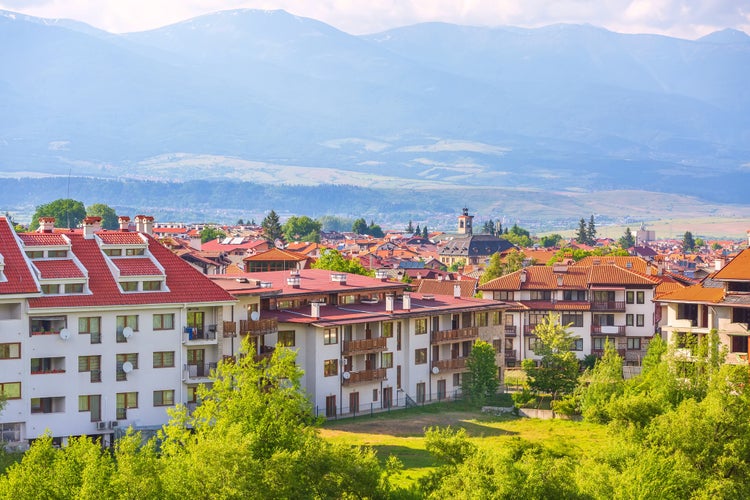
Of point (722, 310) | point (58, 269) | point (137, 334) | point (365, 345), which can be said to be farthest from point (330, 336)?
point (722, 310)

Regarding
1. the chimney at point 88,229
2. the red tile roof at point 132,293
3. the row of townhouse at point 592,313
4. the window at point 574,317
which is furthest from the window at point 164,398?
the window at point 574,317

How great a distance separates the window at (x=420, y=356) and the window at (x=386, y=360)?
6.81ft

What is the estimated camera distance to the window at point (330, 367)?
6369 centimetres

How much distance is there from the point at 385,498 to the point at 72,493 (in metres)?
9.16

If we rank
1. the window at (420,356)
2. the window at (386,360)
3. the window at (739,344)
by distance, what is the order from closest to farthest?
the window at (739,344) → the window at (386,360) → the window at (420,356)

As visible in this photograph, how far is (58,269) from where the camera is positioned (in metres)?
56.0

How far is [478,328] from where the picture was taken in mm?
75000

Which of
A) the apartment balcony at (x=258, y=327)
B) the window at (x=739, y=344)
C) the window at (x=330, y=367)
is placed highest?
the apartment balcony at (x=258, y=327)

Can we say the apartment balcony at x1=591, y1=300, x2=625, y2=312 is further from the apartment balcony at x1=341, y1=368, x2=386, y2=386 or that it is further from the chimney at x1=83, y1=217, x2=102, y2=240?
the chimney at x1=83, y1=217, x2=102, y2=240

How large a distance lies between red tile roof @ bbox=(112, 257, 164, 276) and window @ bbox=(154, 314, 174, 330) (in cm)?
182

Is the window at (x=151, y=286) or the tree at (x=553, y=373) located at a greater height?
the window at (x=151, y=286)

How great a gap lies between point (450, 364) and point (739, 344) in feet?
50.5

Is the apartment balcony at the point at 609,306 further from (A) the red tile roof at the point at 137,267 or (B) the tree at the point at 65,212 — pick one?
(B) the tree at the point at 65,212

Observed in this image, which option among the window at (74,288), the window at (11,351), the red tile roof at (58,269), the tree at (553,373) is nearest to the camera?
the window at (11,351)
